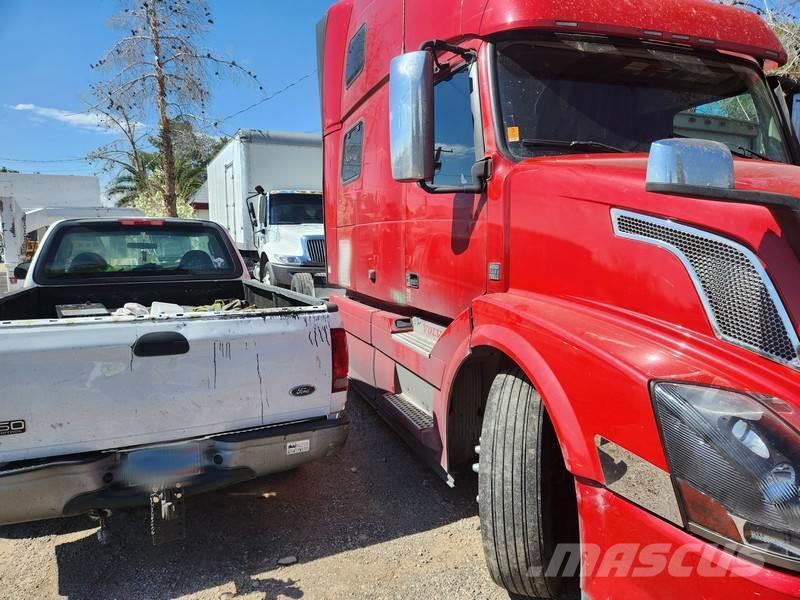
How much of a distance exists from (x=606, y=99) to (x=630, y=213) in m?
1.12

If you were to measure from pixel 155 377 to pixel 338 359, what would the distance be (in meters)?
0.91

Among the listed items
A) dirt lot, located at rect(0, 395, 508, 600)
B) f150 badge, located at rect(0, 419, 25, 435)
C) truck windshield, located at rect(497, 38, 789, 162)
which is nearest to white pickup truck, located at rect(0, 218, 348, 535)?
f150 badge, located at rect(0, 419, 25, 435)

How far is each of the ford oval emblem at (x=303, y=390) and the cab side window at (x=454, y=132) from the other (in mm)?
1367

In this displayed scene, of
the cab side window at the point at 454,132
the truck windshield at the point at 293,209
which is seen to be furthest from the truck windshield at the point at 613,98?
the truck windshield at the point at 293,209

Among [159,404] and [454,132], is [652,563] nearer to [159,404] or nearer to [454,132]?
[159,404]

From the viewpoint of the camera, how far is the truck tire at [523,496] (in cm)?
223

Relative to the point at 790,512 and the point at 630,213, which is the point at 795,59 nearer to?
the point at 630,213

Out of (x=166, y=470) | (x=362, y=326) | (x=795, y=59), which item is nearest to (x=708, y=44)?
(x=362, y=326)

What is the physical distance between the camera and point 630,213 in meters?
1.94

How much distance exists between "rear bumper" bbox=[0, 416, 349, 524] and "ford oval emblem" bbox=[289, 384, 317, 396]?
0.56ft

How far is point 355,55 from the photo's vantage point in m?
4.73

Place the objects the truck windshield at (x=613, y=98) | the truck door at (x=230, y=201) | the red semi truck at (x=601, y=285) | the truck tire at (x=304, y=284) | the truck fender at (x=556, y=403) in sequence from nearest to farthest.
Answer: the red semi truck at (x=601, y=285), the truck fender at (x=556, y=403), the truck windshield at (x=613, y=98), the truck tire at (x=304, y=284), the truck door at (x=230, y=201)

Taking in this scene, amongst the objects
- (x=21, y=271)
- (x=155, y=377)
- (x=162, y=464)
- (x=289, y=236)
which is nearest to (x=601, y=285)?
(x=155, y=377)

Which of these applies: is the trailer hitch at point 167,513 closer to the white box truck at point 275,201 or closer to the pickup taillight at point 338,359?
the pickup taillight at point 338,359
